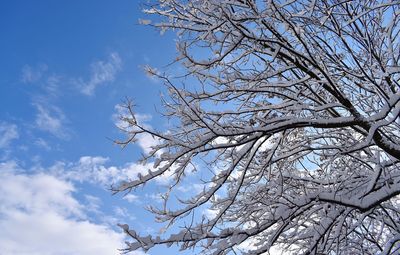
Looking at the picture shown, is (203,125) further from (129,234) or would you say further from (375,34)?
(375,34)

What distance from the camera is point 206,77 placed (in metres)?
5.57

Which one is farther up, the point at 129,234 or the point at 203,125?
the point at 203,125

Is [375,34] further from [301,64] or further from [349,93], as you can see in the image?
[301,64]

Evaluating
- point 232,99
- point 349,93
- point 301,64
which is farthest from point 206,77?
point 349,93

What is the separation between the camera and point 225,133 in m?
4.45

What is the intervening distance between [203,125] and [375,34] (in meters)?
3.31

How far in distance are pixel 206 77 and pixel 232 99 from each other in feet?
1.65

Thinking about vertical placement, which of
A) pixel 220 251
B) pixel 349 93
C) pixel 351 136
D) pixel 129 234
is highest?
pixel 349 93

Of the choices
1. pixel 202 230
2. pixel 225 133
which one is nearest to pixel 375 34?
pixel 225 133

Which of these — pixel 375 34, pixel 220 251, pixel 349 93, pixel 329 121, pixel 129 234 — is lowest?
pixel 220 251

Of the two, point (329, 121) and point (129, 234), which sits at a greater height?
point (329, 121)

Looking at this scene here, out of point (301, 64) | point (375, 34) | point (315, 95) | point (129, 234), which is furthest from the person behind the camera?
point (375, 34)

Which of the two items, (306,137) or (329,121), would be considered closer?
(329,121)

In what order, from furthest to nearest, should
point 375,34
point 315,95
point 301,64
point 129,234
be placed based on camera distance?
point 375,34 < point 315,95 < point 301,64 < point 129,234
